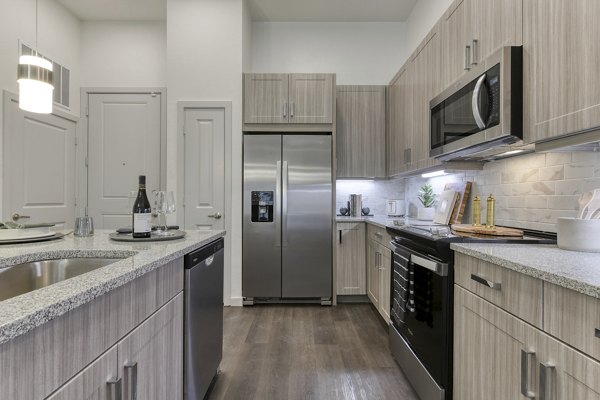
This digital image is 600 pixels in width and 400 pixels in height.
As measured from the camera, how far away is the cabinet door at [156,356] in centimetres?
101

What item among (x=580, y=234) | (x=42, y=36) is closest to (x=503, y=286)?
(x=580, y=234)

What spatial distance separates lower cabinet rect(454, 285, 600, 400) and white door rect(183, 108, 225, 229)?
2.58m

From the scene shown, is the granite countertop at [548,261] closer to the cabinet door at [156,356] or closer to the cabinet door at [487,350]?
the cabinet door at [487,350]

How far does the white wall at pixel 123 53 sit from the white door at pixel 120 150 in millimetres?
211

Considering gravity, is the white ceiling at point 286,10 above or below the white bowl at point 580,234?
above

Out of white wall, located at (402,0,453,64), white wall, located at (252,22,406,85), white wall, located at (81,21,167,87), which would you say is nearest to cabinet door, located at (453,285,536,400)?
white wall, located at (402,0,453,64)

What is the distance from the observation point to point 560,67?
51.3 inches

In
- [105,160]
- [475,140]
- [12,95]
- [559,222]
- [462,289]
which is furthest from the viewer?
[105,160]

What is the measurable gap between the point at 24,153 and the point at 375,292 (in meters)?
3.65

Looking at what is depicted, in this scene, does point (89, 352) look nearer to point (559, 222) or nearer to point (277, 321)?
point (559, 222)

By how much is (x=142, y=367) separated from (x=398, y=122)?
10.0 feet

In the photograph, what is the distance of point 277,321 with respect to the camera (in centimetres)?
307

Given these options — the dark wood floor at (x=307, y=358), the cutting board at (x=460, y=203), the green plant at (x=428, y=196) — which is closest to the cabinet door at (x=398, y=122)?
the green plant at (x=428, y=196)

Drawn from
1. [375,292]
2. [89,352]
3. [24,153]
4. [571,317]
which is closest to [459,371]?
[571,317]
